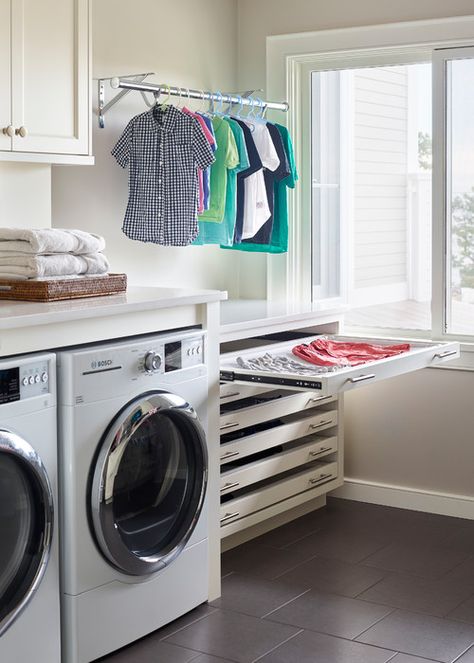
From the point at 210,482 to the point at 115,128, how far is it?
145 centimetres

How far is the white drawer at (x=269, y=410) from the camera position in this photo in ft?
11.1

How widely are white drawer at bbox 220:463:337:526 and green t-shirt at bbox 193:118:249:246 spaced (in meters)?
0.99

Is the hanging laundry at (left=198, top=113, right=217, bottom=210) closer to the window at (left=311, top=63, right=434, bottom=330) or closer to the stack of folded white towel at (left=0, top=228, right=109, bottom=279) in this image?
the window at (left=311, top=63, right=434, bottom=330)

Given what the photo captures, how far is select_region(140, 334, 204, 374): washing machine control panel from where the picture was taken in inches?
108

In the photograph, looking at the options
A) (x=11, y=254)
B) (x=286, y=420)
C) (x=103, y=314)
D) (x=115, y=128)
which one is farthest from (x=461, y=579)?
(x=115, y=128)

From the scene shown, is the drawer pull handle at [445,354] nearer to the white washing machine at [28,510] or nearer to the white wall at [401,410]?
the white wall at [401,410]

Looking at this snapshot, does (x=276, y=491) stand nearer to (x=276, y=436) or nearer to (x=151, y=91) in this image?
(x=276, y=436)

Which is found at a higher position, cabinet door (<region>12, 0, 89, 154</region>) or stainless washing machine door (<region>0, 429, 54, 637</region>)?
cabinet door (<region>12, 0, 89, 154</region>)

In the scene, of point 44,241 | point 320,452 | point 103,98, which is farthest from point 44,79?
point 320,452

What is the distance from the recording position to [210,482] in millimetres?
3100

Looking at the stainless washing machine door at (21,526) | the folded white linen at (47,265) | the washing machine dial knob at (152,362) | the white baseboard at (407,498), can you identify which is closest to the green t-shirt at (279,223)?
the white baseboard at (407,498)

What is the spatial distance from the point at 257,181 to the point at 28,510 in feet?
6.64

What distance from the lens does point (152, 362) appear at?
2.75 metres

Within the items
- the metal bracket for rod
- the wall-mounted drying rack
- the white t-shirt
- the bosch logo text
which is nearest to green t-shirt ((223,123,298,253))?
the white t-shirt
